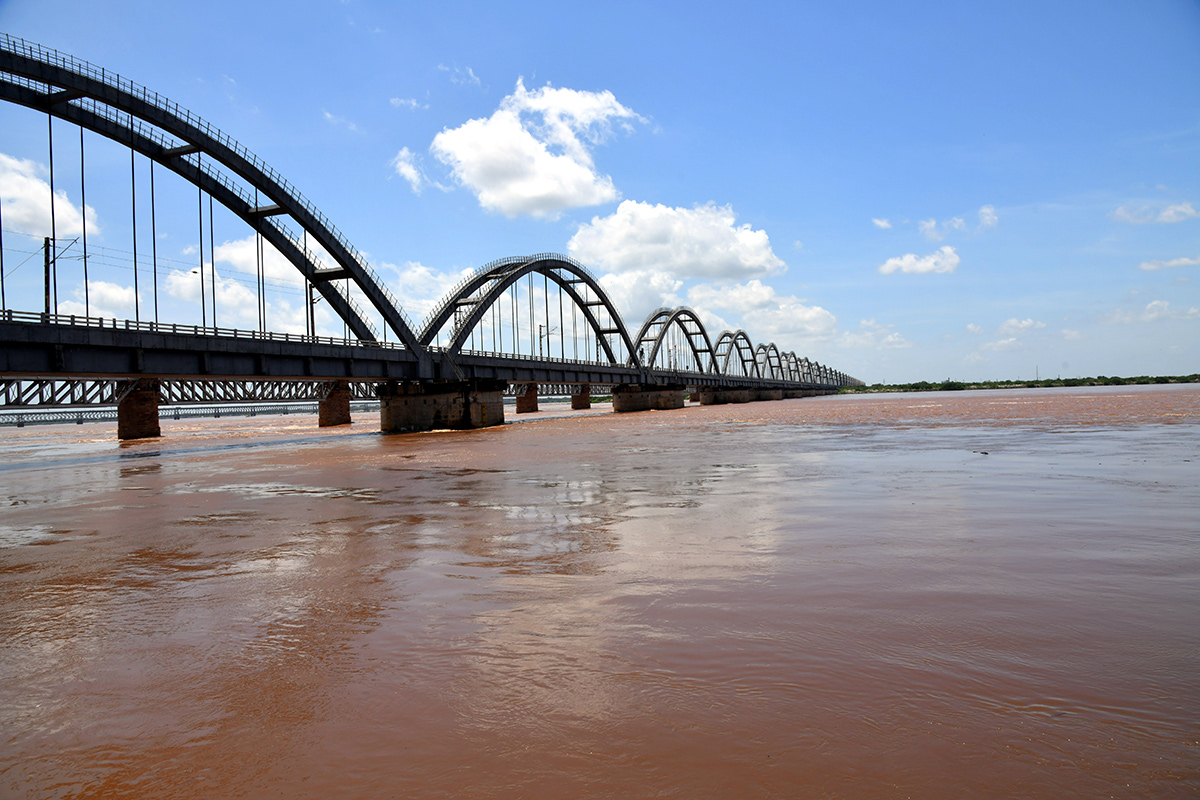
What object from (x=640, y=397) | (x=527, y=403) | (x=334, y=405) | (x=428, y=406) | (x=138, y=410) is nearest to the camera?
(x=428, y=406)

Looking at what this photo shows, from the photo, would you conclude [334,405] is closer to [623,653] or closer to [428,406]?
[428,406]

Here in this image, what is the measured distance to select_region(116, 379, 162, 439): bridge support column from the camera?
49812mm

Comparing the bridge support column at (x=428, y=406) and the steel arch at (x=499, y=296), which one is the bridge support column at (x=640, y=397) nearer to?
the steel arch at (x=499, y=296)

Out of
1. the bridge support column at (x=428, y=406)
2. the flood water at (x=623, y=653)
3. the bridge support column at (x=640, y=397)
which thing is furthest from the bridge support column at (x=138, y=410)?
the bridge support column at (x=640, y=397)

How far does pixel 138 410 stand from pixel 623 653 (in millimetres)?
56797

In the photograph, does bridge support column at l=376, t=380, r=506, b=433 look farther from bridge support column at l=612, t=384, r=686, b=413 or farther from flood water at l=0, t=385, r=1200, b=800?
bridge support column at l=612, t=384, r=686, b=413

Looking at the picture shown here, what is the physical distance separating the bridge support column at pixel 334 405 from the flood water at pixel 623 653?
59024mm

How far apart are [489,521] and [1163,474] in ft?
46.2

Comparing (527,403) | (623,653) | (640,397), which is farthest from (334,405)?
(623,653)

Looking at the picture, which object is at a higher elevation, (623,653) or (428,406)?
(428,406)

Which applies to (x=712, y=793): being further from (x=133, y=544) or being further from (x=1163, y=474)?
(x=1163, y=474)

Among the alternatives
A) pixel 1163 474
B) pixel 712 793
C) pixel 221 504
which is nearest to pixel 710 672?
pixel 712 793

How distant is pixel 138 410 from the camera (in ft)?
165

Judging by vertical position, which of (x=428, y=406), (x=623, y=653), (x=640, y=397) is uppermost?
(x=640, y=397)
